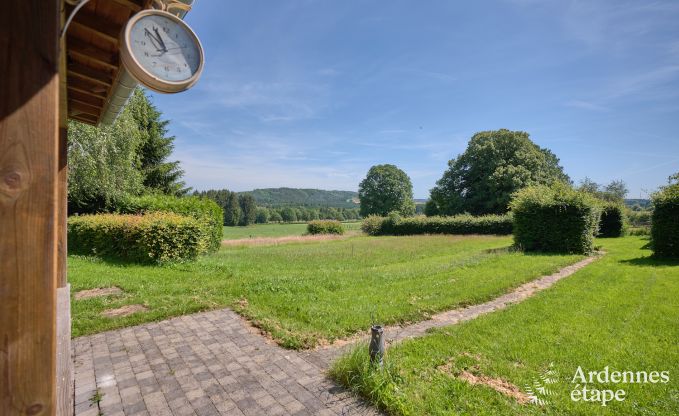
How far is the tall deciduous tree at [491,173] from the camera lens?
32312mm

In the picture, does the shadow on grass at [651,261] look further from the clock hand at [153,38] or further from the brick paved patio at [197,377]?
the clock hand at [153,38]

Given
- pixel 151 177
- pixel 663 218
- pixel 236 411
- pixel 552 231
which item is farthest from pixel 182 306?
pixel 151 177

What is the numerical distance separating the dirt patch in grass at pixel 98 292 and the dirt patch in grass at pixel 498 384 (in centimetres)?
707

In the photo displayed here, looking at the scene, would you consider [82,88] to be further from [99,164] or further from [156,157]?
[156,157]

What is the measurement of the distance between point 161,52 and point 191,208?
581 inches

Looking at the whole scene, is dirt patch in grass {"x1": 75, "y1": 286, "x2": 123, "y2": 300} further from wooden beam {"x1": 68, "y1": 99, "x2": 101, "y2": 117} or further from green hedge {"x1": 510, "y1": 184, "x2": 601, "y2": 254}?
green hedge {"x1": 510, "y1": 184, "x2": 601, "y2": 254}

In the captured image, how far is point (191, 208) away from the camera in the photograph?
15609mm

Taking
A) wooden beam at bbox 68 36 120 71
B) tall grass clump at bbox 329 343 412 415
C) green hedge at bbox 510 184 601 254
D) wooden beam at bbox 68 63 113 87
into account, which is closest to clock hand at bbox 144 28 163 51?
wooden beam at bbox 68 36 120 71

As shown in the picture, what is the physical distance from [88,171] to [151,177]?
32.0 feet

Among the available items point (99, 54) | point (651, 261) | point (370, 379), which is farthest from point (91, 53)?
Result: point (651, 261)

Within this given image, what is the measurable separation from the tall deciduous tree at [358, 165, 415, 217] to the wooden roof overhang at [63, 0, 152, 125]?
48.4 metres

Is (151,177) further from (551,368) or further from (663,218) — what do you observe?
(663,218)

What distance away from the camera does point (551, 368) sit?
4070 mm

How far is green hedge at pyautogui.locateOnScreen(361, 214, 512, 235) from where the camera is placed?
2703cm
